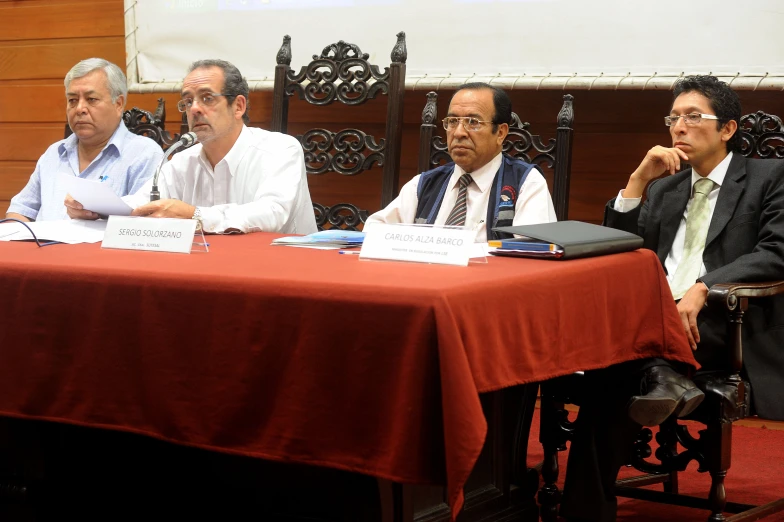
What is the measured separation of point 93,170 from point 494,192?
147 centimetres

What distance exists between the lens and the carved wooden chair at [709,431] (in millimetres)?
1985

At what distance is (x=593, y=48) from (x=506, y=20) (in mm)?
311

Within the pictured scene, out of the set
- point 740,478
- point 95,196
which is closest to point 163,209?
point 95,196

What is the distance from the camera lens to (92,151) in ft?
10.9

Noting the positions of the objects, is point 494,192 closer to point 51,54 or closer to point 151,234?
point 151,234

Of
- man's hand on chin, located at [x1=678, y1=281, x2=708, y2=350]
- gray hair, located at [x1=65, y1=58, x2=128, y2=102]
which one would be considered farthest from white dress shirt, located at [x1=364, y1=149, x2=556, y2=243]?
gray hair, located at [x1=65, y1=58, x2=128, y2=102]

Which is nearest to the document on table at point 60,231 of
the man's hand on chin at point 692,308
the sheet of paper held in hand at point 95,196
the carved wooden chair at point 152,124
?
the sheet of paper held in hand at point 95,196

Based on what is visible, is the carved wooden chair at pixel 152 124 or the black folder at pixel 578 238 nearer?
the black folder at pixel 578 238

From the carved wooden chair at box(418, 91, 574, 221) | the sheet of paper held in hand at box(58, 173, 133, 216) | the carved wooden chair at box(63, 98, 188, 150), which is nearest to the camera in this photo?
the sheet of paper held in hand at box(58, 173, 133, 216)

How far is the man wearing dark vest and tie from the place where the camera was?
8.19 ft

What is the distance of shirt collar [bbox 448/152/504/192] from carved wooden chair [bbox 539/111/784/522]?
64 centimetres

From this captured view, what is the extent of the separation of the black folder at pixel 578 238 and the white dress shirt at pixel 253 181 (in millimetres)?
883

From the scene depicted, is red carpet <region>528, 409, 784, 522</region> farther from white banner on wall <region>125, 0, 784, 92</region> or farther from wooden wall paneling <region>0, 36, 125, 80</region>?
wooden wall paneling <region>0, 36, 125, 80</region>

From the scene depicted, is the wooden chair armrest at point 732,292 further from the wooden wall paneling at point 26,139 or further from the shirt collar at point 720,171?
the wooden wall paneling at point 26,139
